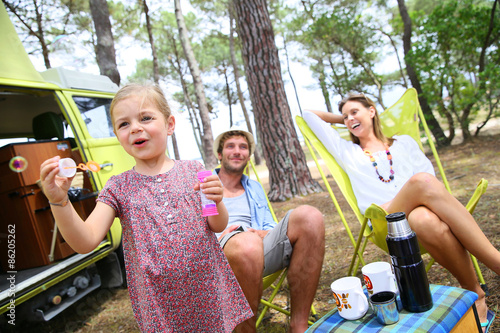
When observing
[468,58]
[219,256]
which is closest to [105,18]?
[219,256]

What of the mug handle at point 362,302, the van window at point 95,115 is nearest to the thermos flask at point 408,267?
the mug handle at point 362,302

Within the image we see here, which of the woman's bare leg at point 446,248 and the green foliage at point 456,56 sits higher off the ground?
the green foliage at point 456,56

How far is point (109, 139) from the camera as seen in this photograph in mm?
3168

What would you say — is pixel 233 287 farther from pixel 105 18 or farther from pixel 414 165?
pixel 105 18

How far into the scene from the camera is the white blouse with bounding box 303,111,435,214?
2.16 m

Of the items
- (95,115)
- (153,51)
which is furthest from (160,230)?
(153,51)

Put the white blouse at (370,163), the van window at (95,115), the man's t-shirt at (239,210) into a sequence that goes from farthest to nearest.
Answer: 1. the van window at (95,115)
2. the white blouse at (370,163)
3. the man's t-shirt at (239,210)

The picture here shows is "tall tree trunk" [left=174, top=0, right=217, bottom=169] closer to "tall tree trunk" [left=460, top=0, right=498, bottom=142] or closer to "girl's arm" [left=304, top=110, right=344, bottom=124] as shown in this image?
"tall tree trunk" [left=460, top=0, right=498, bottom=142]

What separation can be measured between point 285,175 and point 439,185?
3.70 metres

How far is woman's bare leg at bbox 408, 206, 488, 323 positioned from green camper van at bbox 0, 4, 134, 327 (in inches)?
87.7

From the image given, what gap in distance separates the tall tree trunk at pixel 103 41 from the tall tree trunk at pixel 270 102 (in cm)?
261

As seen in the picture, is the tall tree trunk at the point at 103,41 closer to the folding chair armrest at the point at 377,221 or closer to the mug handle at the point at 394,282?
the folding chair armrest at the point at 377,221

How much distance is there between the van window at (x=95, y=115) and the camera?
3.05 m

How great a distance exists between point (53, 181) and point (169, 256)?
45 centimetres
